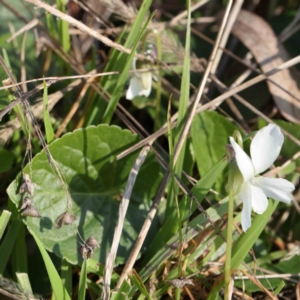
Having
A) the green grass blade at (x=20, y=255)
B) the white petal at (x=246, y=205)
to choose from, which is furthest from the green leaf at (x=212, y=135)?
the green grass blade at (x=20, y=255)

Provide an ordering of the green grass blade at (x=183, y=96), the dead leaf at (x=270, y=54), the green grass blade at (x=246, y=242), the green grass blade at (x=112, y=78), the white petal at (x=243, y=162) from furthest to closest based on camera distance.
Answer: the dead leaf at (x=270, y=54), the green grass blade at (x=112, y=78), the green grass blade at (x=183, y=96), the green grass blade at (x=246, y=242), the white petal at (x=243, y=162)

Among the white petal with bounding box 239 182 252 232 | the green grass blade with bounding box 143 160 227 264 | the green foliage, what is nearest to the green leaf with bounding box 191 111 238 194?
the green foliage

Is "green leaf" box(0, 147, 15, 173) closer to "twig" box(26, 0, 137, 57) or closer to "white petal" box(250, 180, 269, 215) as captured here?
"twig" box(26, 0, 137, 57)

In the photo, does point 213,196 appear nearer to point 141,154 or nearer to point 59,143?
point 141,154

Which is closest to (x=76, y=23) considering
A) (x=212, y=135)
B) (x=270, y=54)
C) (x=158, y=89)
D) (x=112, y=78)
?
(x=112, y=78)

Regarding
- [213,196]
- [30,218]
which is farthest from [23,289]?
[213,196]

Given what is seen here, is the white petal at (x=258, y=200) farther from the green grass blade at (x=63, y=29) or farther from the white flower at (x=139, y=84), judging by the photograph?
the green grass blade at (x=63, y=29)
